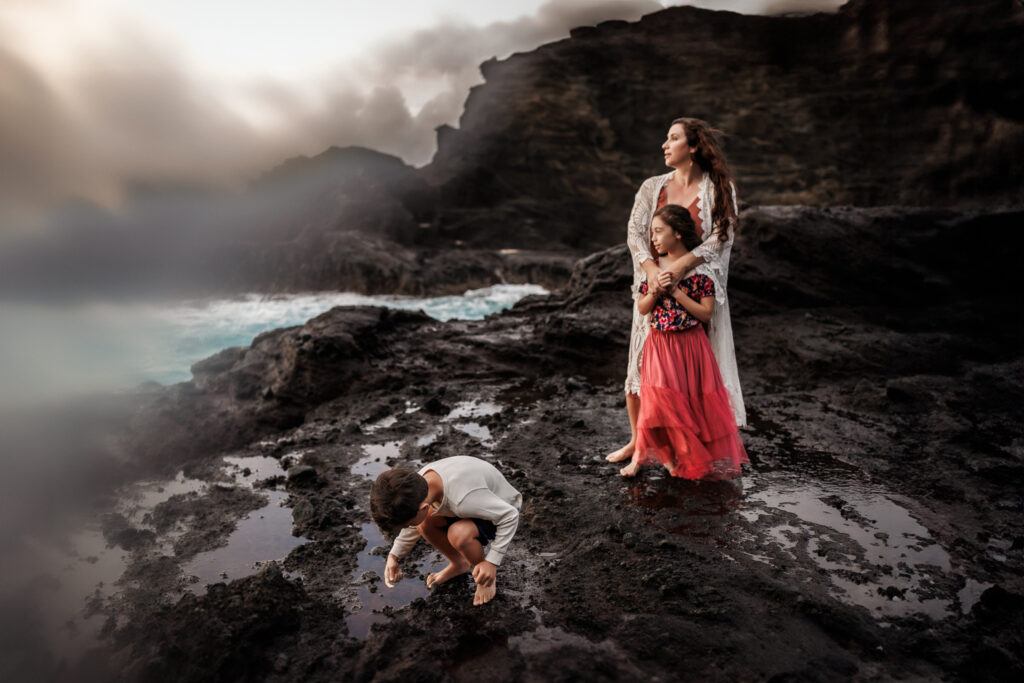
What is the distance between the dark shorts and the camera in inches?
87.3

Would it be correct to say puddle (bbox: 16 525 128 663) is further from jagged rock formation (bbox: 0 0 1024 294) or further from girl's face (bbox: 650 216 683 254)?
jagged rock formation (bbox: 0 0 1024 294)

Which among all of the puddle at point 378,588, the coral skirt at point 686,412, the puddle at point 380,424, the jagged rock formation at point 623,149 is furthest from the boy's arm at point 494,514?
the jagged rock formation at point 623,149

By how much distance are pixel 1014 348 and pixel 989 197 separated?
A: 93.8 feet

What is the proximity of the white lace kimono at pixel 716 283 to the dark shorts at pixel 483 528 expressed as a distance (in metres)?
1.51

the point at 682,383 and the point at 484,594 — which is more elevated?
the point at 682,383

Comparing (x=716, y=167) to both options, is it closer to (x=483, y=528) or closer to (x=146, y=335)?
(x=483, y=528)

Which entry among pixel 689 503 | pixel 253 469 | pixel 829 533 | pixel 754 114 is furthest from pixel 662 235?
pixel 754 114

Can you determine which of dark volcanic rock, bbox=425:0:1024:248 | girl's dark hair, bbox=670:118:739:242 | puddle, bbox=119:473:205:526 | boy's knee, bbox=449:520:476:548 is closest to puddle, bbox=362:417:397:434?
puddle, bbox=119:473:205:526

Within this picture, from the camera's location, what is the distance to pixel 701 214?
3.19 meters

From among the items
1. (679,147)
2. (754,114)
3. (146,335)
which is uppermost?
(754,114)

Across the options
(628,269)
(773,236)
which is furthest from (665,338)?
(773,236)

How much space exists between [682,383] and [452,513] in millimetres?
1589

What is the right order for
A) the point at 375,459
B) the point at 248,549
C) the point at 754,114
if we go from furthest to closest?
the point at 754,114
the point at 375,459
the point at 248,549

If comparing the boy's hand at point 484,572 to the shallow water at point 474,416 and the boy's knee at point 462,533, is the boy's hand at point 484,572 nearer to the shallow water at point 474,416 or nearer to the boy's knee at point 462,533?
the boy's knee at point 462,533
